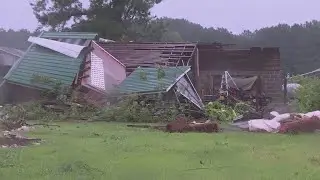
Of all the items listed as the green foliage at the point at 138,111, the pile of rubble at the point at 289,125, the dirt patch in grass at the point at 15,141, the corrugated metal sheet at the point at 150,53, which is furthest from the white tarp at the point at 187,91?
the dirt patch in grass at the point at 15,141

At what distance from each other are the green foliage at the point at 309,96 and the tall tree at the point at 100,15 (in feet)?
79.5

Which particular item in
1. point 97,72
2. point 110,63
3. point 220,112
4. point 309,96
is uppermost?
point 110,63

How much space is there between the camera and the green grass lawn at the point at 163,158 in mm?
7242

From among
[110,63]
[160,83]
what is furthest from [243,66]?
[160,83]

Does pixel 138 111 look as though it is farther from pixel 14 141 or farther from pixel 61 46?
pixel 14 141

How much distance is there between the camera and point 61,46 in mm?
23719

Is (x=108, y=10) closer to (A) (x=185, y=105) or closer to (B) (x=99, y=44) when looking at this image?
(B) (x=99, y=44)

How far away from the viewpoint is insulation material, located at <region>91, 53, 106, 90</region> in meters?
22.0

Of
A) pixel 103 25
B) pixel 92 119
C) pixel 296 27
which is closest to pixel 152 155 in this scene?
pixel 92 119

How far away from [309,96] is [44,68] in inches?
442

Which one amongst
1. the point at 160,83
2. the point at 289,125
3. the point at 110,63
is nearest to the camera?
the point at 289,125

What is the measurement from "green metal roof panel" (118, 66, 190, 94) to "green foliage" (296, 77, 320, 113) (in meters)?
4.50

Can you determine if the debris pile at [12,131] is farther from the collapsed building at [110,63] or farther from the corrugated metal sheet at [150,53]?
the corrugated metal sheet at [150,53]

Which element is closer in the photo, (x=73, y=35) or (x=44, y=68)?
(x=44, y=68)
